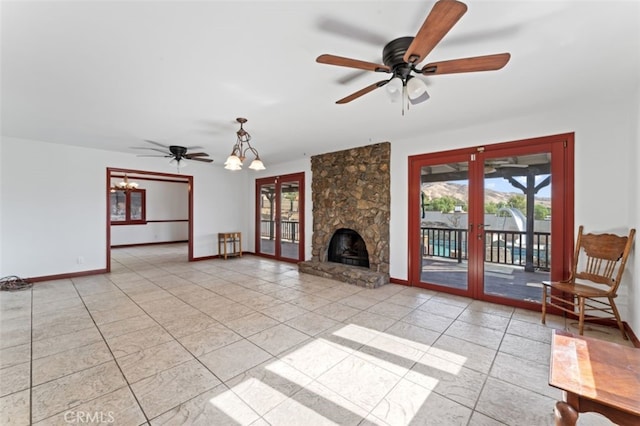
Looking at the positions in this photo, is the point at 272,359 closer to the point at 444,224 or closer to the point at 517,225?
the point at 444,224

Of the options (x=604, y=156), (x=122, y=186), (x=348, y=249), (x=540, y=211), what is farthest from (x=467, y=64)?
(x=122, y=186)

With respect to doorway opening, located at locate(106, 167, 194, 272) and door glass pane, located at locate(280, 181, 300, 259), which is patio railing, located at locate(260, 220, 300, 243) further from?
doorway opening, located at locate(106, 167, 194, 272)

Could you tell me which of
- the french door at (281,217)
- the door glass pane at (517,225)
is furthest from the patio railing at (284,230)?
the door glass pane at (517,225)

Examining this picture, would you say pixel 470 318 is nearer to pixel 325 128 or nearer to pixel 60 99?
pixel 325 128

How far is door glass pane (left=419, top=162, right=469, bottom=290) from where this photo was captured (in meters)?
4.21

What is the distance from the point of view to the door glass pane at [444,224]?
13.8ft

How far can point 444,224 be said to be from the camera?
4.46 metres

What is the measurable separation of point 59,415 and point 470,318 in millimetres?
3774

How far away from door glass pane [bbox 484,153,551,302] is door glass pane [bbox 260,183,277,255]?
502cm

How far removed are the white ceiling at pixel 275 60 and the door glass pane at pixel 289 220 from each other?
118 inches

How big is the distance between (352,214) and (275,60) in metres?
3.57

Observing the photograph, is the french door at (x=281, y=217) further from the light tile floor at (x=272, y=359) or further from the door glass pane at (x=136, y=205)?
the door glass pane at (x=136, y=205)

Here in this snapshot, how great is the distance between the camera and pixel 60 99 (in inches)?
119

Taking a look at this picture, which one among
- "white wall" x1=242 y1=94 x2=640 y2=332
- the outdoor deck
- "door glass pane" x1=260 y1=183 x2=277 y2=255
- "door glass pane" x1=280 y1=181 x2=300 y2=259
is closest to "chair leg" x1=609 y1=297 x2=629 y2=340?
"white wall" x1=242 y1=94 x2=640 y2=332
